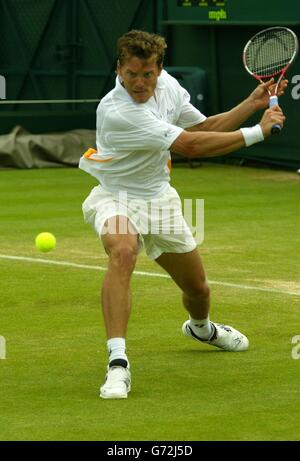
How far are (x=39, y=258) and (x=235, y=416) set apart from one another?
5769 mm

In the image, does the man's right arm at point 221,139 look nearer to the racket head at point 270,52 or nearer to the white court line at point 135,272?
the racket head at point 270,52

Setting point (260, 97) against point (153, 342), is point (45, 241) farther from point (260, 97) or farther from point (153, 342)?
point (260, 97)

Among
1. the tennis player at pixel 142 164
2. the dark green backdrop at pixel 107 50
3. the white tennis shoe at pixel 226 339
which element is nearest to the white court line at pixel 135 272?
the white tennis shoe at pixel 226 339

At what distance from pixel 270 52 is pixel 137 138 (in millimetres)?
2129

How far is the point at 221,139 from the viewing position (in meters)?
7.90

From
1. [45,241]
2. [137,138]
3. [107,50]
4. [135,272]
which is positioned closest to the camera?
[137,138]

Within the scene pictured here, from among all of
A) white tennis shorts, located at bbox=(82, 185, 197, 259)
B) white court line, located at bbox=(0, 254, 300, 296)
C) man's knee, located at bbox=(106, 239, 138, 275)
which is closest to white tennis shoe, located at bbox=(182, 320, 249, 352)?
white tennis shorts, located at bbox=(82, 185, 197, 259)

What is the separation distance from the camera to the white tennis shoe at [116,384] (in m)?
7.39

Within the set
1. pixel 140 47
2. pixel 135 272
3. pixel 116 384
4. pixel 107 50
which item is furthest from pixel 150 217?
pixel 107 50

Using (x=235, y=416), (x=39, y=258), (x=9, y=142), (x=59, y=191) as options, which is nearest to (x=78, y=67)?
(x=9, y=142)

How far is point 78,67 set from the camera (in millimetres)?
22156

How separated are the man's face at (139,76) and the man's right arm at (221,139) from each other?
0.33 m

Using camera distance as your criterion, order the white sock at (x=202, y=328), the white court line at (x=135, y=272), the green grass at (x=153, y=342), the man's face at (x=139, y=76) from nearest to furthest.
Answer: the green grass at (x=153, y=342)
the man's face at (x=139, y=76)
the white sock at (x=202, y=328)
the white court line at (x=135, y=272)
